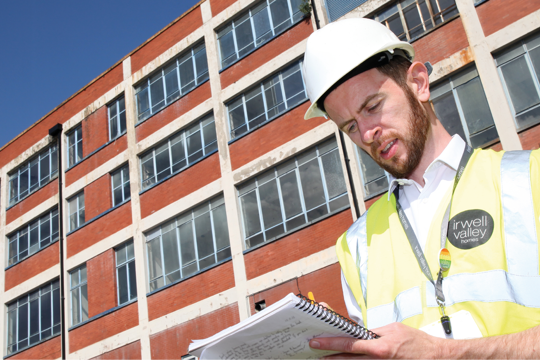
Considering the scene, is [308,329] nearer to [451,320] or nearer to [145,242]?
[451,320]

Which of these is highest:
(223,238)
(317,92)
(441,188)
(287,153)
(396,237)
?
(287,153)

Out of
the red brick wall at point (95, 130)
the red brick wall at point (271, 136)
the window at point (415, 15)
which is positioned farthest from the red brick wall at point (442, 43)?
the red brick wall at point (95, 130)

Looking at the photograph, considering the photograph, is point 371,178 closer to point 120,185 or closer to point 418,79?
point 120,185

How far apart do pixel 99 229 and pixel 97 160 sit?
2878 millimetres

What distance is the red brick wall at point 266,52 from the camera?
50.6 feet

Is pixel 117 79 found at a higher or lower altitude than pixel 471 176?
higher

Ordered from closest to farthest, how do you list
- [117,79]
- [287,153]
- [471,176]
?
[471,176], [287,153], [117,79]

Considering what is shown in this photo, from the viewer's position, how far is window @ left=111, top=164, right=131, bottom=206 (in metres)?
19.0

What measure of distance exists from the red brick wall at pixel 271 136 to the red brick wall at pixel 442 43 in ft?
10.4

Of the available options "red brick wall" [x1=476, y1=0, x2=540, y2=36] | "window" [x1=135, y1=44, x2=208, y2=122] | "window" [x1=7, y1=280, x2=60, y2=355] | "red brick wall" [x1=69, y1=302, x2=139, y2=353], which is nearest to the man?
"red brick wall" [x1=476, y1=0, x2=540, y2=36]

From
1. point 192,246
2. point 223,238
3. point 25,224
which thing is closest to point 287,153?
point 223,238

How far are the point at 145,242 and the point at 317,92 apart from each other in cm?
1610

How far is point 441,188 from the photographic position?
2193mm

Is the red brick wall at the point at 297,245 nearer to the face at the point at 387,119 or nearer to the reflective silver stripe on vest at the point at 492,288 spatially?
the face at the point at 387,119
